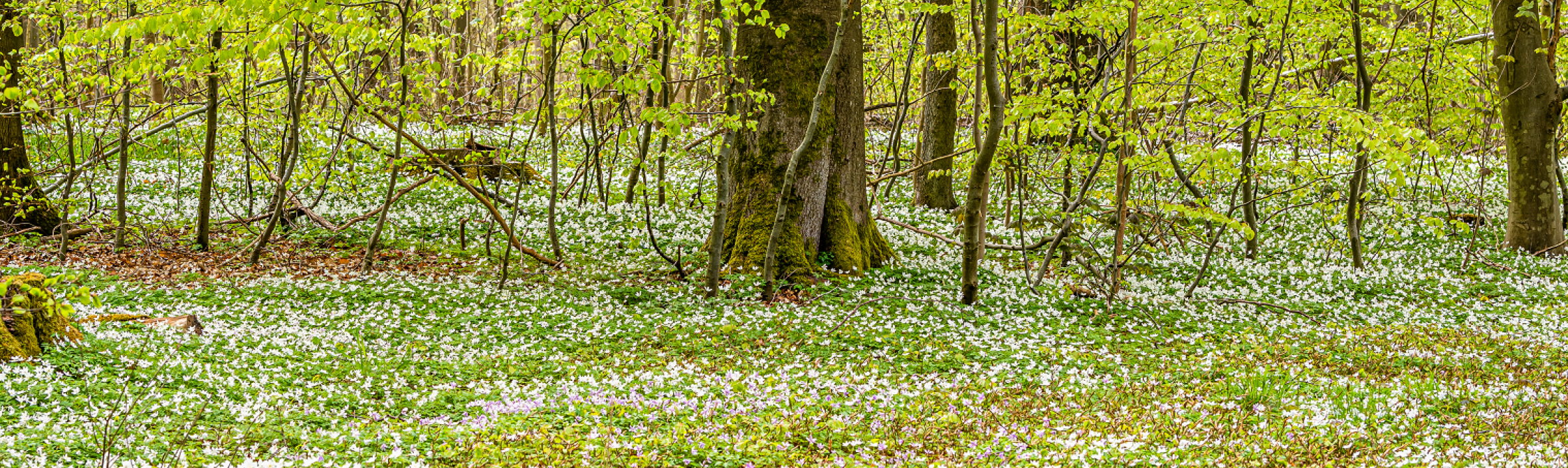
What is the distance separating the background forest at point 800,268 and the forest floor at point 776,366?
0.05 metres

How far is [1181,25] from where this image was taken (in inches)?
328

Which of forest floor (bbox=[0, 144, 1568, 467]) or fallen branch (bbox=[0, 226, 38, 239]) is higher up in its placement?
fallen branch (bbox=[0, 226, 38, 239])

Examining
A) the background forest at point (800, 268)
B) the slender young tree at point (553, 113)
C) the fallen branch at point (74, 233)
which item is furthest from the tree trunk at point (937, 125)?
the fallen branch at point (74, 233)

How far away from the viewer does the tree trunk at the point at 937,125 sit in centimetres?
1555

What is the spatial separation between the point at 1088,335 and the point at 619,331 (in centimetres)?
443

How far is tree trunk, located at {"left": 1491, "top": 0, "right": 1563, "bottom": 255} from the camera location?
12.8 meters

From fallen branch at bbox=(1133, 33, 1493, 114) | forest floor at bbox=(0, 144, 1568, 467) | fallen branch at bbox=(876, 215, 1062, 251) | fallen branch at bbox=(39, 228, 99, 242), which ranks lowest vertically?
forest floor at bbox=(0, 144, 1568, 467)

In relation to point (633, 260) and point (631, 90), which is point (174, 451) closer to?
point (631, 90)

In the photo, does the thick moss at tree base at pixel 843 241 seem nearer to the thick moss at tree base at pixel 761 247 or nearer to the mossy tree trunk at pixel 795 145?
the mossy tree trunk at pixel 795 145

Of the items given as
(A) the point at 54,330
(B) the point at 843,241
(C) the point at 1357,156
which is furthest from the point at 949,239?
(A) the point at 54,330

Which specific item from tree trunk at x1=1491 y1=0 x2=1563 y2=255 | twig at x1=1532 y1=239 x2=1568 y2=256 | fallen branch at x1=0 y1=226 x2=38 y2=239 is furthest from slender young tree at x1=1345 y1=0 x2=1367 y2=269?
fallen branch at x1=0 y1=226 x2=38 y2=239

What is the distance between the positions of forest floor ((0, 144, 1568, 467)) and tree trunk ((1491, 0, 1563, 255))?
875 mm

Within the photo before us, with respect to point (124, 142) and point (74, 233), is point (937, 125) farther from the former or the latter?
point (74, 233)

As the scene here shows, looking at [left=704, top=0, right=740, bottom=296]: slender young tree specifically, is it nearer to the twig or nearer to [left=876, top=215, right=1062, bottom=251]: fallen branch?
[left=876, top=215, right=1062, bottom=251]: fallen branch
